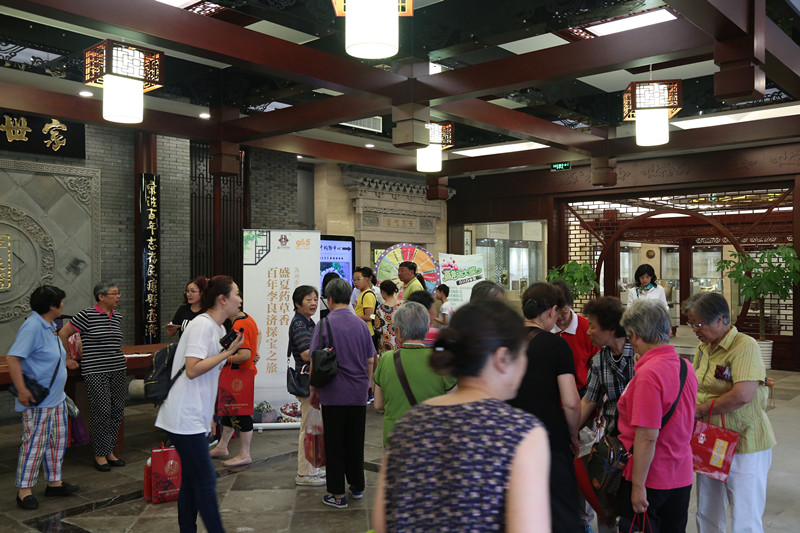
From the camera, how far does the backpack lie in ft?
10.1

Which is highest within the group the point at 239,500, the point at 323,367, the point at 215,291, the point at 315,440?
the point at 215,291

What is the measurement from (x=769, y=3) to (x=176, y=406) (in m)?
5.06

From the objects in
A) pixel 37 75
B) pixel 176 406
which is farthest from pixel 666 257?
pixel 176 406

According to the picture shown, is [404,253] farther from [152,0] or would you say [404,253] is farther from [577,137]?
[152,0]

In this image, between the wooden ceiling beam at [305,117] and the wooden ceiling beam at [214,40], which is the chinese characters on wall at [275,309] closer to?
the wooden ceiling beam at [305,117]

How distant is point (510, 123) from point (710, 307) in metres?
4.69

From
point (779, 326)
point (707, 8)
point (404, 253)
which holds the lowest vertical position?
point (779, 326)

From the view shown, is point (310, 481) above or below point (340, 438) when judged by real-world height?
below

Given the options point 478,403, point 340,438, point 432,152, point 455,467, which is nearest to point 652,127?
point 432,152

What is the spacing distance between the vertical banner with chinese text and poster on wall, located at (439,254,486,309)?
4.17m

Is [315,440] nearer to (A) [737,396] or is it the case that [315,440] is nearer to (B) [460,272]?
(A) [737,396]

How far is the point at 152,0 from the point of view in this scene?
169 inches

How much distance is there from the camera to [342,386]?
13.3 ft

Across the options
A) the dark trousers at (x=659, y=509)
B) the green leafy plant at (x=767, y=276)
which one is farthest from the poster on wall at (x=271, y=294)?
the green leafy plant at (x=767, y=276)
